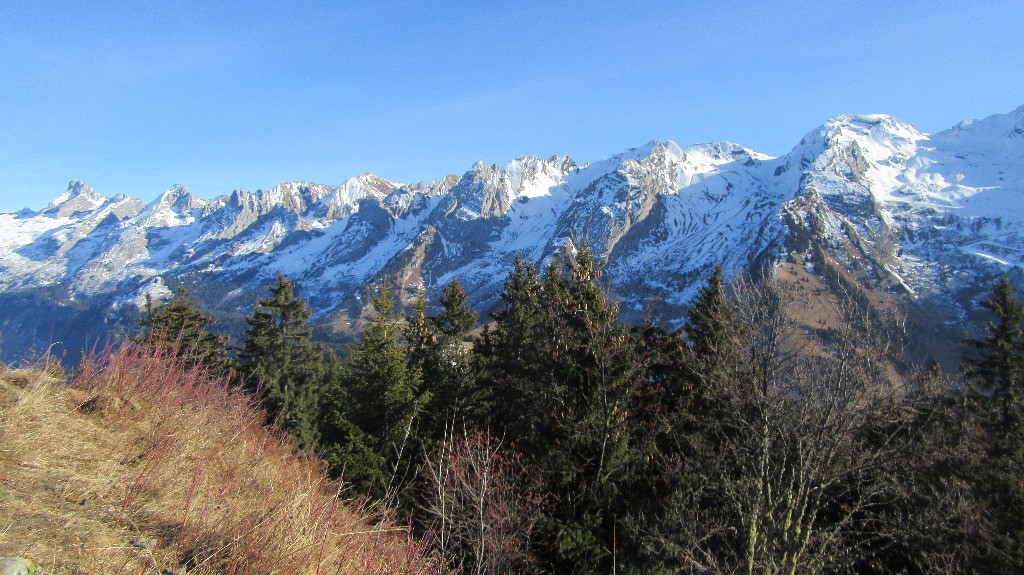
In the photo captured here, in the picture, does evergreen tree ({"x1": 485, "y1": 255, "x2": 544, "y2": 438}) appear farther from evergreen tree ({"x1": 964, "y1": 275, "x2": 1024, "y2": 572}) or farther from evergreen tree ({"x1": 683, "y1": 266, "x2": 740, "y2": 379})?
evergreen tree ({"x1": 964, "y1": 275, "x2": 1024, "y2": 572})

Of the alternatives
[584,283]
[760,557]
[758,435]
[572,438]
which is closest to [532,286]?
→ [584,283]

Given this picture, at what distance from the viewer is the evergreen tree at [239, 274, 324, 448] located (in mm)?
29734

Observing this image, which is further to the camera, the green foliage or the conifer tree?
the conifer tree

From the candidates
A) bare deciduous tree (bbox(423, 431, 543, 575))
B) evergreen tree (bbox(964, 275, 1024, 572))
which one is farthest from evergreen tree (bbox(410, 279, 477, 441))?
evergreen tree (bbox(964, 275, 1024, 572))

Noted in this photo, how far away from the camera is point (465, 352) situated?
28.9 m

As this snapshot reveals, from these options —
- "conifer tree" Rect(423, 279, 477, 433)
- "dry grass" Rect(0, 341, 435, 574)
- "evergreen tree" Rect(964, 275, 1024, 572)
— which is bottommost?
"evergreen tree" Rect(964, 275, 1024, 572)

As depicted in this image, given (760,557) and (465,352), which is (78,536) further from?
(465,352)

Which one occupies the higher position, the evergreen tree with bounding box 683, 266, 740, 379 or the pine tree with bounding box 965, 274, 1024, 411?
the evergreen tree with bounding box 683, 266, 740, 379

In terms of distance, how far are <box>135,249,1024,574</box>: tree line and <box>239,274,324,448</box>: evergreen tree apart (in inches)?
262

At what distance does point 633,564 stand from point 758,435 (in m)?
5.58

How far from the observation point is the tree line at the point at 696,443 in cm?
1247

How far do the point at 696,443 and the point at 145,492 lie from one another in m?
17.0

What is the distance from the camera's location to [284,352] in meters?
31.9

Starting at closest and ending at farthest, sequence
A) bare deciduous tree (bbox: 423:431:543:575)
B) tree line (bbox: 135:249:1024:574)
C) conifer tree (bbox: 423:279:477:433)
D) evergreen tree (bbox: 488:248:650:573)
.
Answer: bare deciduous tree (bbox: 423:431:543:575) → tree line (bbox: 135:249:1024:574) → evergreen tree (bbox: 488:248:650:573) → conifer tree (bbox: 423:279:477:433)
